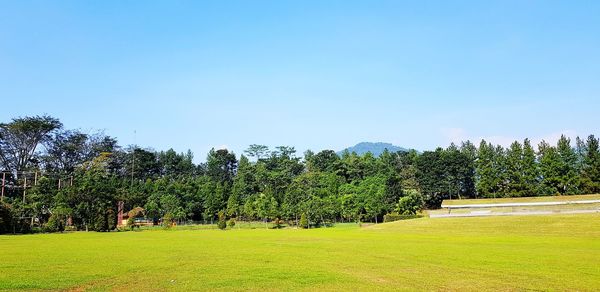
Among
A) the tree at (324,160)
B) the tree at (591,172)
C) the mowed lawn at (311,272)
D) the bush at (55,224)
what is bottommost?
the mowed lawn at (311,272)

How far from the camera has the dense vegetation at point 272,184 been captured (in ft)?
226

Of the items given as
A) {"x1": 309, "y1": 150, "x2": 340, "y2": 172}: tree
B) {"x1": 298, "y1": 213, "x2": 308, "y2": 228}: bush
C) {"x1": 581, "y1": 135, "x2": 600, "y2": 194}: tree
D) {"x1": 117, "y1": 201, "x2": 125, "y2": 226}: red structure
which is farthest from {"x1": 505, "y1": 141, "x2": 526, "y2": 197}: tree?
{"x1": 117, "y1": 201, "x2": 125, "y2": 226}: red structure

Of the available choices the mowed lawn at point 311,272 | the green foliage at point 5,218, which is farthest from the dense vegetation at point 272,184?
the mowed lawn at point 311,272

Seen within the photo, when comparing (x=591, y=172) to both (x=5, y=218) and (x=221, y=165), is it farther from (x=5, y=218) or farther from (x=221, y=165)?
(x=5, y=218)

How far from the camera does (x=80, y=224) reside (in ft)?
227

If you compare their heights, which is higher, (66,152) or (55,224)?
(66,152)

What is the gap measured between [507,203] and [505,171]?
91.2 feet

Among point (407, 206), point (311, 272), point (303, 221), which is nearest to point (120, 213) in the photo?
point (303, 221)

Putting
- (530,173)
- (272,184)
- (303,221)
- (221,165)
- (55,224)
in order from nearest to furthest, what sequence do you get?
(55,224) → (303,221) → (530,173) → (272,184) → (221,165)

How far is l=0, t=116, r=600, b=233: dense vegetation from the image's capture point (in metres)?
68.8

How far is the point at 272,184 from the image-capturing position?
95000 mm

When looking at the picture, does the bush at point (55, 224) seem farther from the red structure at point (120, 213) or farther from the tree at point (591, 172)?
the tree at point (591, 172)

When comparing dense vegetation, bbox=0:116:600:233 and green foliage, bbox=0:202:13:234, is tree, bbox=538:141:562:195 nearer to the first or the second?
dense vegetation, bbox=0:116:600:233

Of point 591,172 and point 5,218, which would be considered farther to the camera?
point 591,172
